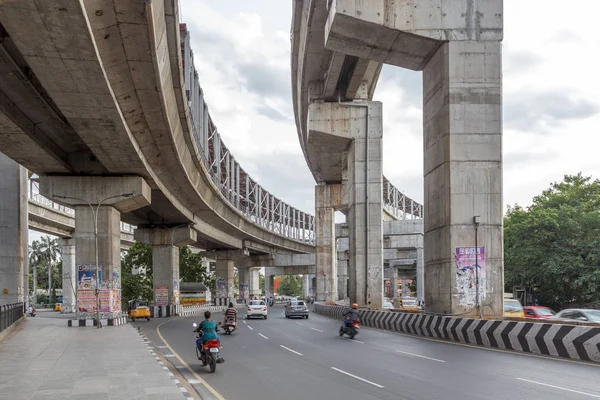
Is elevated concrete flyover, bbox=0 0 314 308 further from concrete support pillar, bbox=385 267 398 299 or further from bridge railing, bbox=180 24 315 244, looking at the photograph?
concrete support pillar, bbox=385 267 398 299

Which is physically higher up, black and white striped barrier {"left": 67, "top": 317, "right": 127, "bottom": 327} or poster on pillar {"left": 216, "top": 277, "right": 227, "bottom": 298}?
black and white striped barrier {"left": 67, "top": 317, "right": 127, "bottom": 327}

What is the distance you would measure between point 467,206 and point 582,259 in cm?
2589

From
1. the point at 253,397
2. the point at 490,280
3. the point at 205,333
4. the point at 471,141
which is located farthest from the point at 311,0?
the point at 253,397

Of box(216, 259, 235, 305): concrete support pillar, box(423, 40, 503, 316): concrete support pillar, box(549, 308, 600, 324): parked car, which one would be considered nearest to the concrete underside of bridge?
box(423, 40, 503, 316): concrete support pillar

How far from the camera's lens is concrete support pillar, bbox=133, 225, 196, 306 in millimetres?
55031

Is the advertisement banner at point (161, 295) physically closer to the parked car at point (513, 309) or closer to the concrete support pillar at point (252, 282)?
the parked car at point (513, 309)

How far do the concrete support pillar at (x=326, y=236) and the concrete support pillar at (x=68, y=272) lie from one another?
91.0 ft

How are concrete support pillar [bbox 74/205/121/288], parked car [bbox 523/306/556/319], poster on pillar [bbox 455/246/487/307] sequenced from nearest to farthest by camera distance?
poster on pillar [bbox 455/246/487/307] → parked car [bbox 523/306/556/319] → concrete support pillar [bbox 74/205/121/288]

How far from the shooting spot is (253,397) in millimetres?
12148

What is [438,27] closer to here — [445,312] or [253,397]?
[445,312]

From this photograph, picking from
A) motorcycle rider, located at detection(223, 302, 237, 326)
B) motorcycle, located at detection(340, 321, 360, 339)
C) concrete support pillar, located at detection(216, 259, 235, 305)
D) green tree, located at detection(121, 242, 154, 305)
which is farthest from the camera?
concrete support pillar, located at detection(216, 259, 235, 305)

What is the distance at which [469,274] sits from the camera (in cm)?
2375

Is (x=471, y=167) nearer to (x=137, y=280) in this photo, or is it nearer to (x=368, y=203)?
(x=368, y=203)

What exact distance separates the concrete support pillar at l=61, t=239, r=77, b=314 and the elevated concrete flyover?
26.7m
